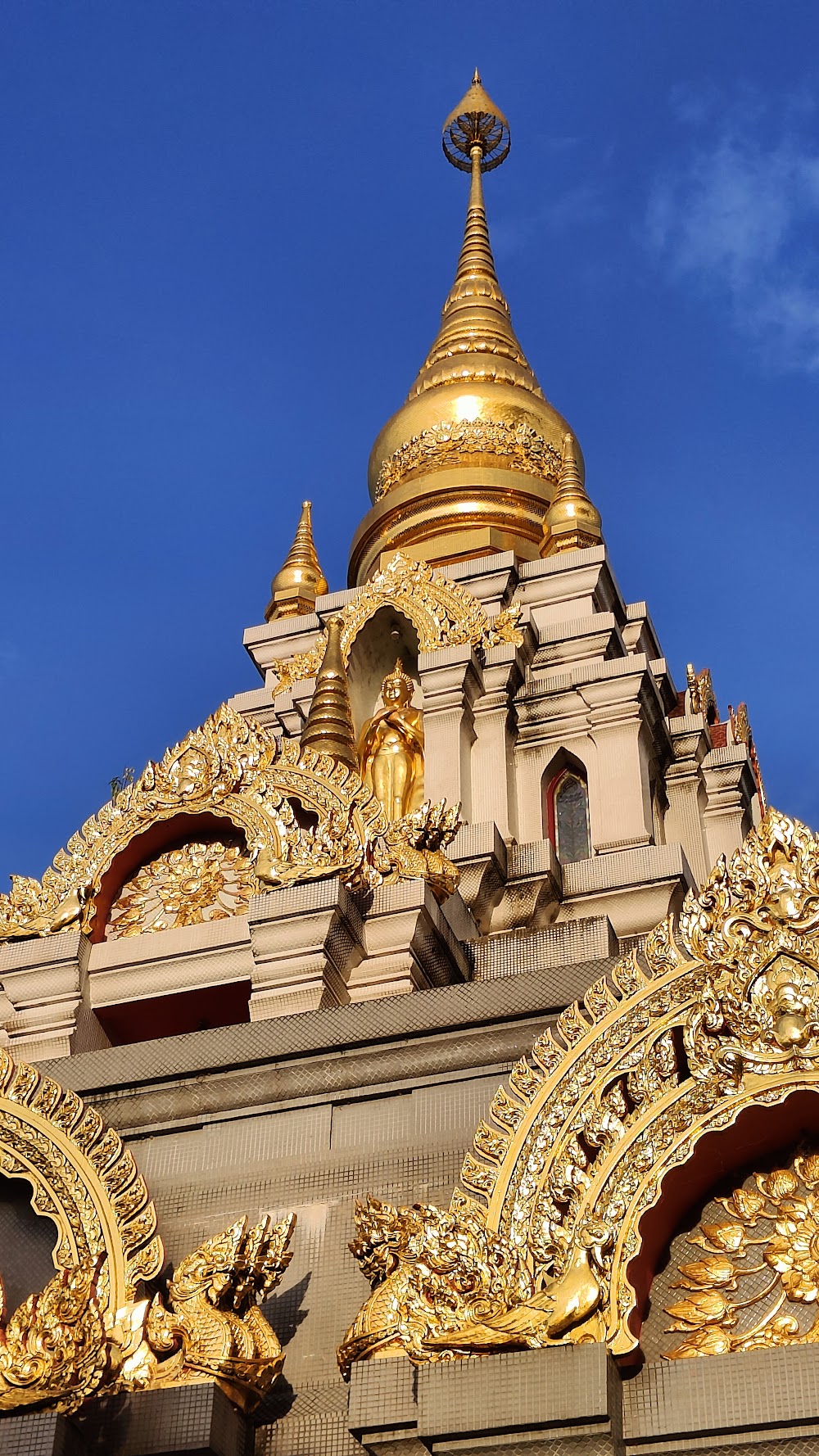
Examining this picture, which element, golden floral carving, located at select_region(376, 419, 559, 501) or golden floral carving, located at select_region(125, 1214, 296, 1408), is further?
golden floral carving, located at select_region(376, 419, 559, 501)

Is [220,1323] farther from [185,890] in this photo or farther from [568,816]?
[568,816]

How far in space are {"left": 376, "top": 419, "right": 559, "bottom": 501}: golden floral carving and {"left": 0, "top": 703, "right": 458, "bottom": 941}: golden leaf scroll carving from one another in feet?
43.1

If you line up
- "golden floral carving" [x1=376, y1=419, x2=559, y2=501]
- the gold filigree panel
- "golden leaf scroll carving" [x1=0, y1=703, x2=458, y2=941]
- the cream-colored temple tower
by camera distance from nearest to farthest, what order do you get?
the cream-colored temple tower → "golden leaf scroll carving" [x1=0, y1=703, x2=458, y2=941] → the gold filigree panel → "golden floral carving" [x1=376, y1=419, x2=559, y2=501]

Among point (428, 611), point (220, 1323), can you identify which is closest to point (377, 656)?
point (428, 611)

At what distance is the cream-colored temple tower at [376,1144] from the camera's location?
9.19 metres

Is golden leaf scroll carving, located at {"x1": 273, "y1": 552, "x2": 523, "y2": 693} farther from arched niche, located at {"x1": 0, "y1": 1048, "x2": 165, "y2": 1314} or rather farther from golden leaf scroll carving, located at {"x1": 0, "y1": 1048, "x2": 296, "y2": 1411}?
golden leaf scroll carving, located at {"x1": 0, "y1": 1048, "x2": 296, "y2": 1411}

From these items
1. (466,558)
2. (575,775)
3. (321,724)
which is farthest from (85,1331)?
(466,558)

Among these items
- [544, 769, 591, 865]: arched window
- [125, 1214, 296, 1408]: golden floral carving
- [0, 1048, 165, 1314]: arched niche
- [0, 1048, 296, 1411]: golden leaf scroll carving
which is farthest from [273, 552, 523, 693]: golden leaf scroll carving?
[125, 1214, 296, 1408]: golden floral carving

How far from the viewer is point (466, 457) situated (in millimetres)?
28047

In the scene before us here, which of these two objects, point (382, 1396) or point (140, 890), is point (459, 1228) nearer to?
point (382, 1396)

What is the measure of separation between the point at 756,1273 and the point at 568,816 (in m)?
12.9

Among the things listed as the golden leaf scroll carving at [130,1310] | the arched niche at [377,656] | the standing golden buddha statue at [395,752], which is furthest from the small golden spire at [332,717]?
the golden leaf scroll carving at [130,1310]

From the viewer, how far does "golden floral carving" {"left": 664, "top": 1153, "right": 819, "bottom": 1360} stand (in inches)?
367

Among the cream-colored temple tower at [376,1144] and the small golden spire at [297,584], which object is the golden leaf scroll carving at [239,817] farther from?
the small golden spire at [297,584]
